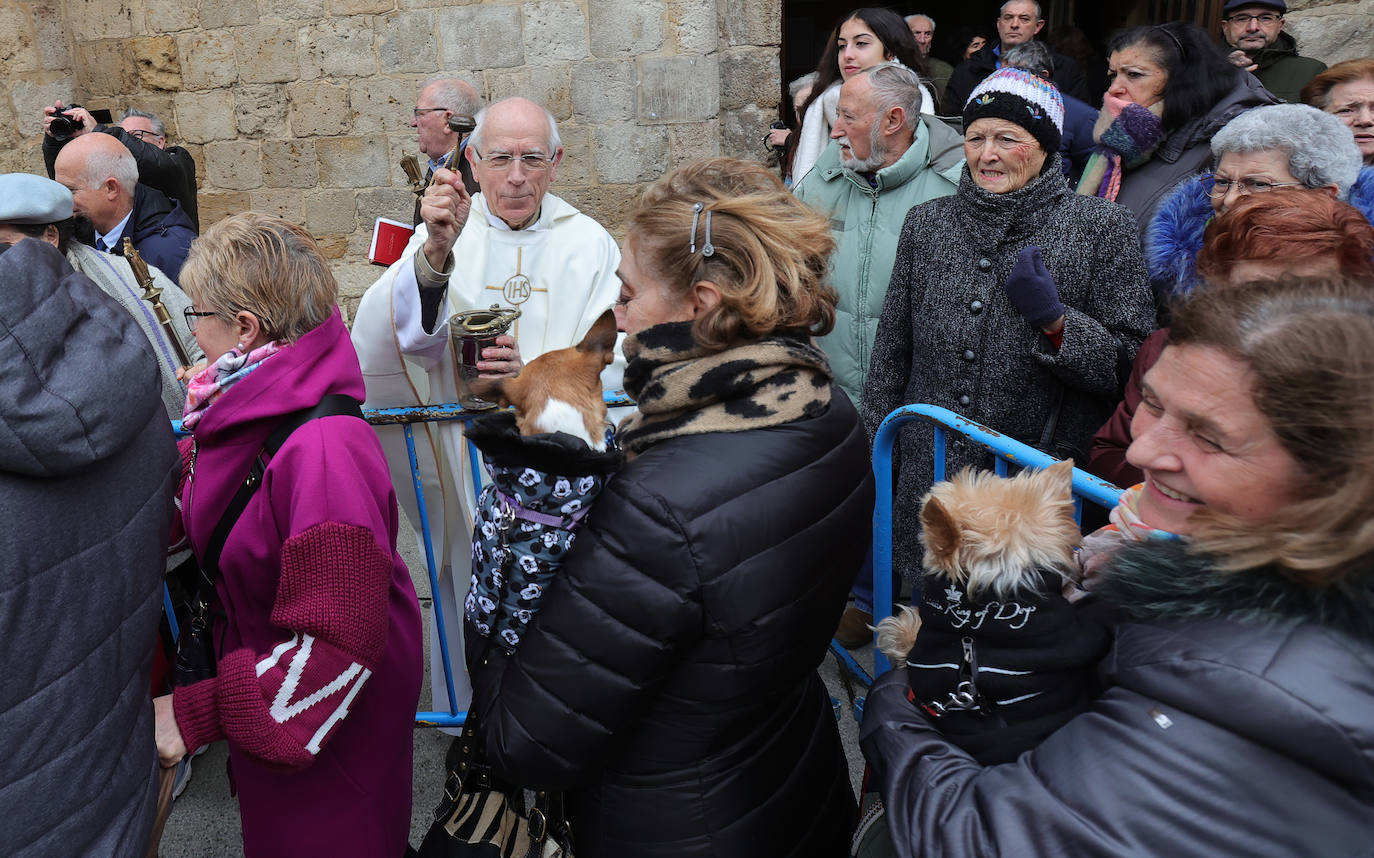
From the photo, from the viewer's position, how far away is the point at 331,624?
5.42 ft

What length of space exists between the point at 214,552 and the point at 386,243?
6.31ft

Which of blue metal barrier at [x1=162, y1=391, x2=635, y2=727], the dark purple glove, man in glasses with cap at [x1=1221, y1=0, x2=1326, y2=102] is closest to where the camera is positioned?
the dark purple glove

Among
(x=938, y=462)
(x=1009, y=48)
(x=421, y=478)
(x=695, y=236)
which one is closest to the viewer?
(x=695, y=236)

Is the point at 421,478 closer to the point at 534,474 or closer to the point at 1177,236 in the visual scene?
the point at 534,474

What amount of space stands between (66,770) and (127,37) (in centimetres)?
723

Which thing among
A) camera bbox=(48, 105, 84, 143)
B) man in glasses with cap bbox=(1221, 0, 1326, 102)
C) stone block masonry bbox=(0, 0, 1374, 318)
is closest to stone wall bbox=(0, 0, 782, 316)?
stone block masonry bbox=(0, 0, 1374, 318)

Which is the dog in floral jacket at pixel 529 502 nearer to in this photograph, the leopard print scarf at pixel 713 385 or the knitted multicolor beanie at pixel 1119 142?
the leopard print scarf at pixel 713 385

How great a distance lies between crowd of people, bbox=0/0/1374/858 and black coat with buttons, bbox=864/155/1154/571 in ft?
0.04

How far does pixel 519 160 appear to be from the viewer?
3.37m

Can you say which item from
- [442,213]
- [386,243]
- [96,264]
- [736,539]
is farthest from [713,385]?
[96,264]

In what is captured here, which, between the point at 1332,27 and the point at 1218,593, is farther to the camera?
the point at 1332,27

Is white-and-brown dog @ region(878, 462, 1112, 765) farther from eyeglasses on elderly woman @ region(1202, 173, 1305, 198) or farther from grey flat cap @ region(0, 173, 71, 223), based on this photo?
grey flat cap @ region(0, 173, 71, 223)

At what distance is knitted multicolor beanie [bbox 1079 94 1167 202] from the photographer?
3477 mm

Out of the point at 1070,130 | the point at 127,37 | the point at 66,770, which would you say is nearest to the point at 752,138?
the point at 1070,130
